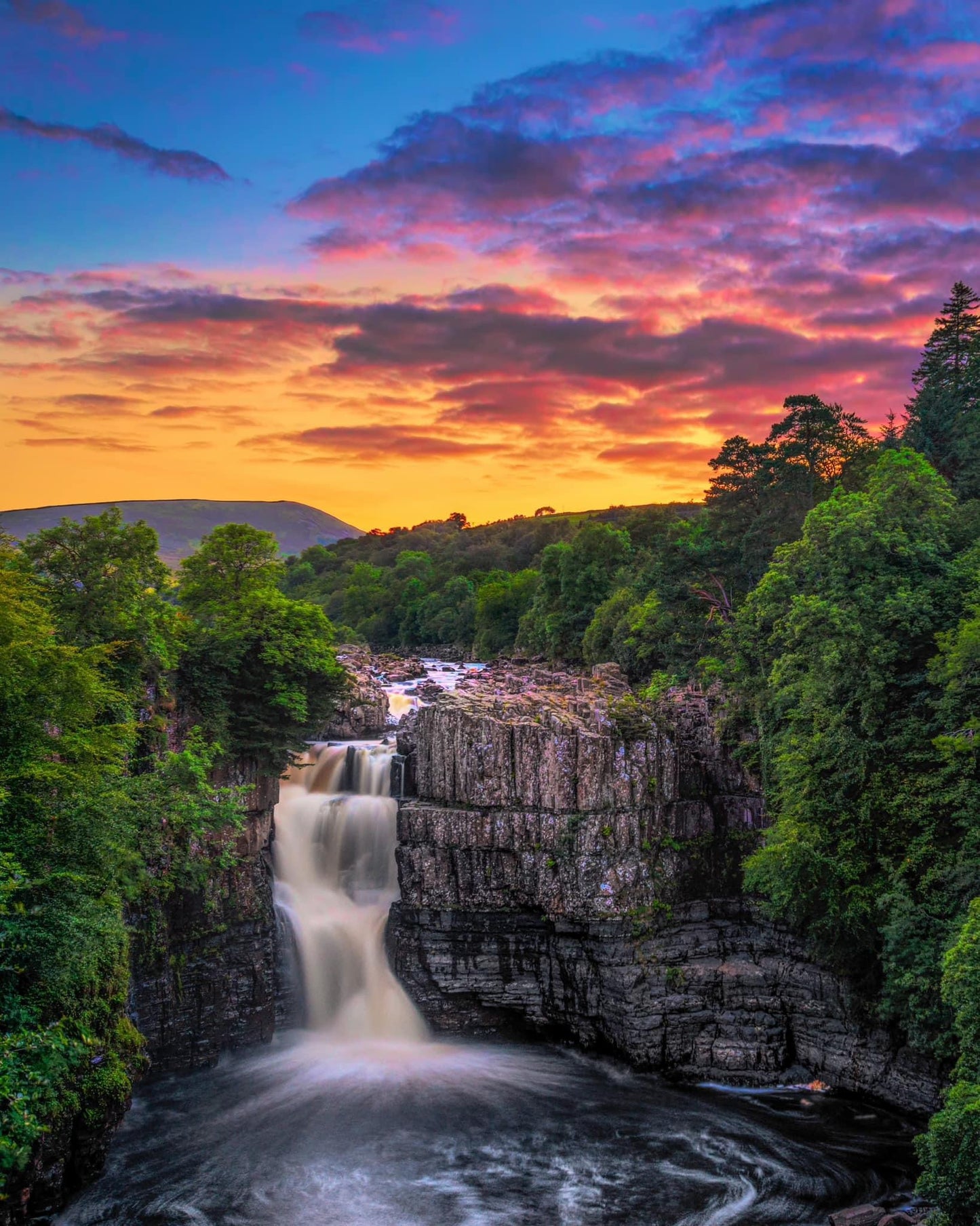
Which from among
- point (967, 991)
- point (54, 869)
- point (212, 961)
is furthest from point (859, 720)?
point (54, 869)

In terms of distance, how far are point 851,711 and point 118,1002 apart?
22.7 m

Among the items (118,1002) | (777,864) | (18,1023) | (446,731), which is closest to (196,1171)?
(118,1002)

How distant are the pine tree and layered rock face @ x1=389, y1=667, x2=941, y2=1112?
1879 cm

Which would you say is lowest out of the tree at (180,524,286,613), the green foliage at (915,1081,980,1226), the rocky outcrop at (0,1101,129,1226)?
the rocky outcrop at (0,1101,129,1226)

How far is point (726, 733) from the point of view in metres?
36.3

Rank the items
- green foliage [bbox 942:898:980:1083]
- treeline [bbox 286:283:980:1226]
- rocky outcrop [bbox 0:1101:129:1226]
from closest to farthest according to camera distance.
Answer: green foliage [bbox 942:898:980:1083]
rocky outcrop [bbox 0:1101:129:1226]
treeline [bbox 286:283:980:1226]

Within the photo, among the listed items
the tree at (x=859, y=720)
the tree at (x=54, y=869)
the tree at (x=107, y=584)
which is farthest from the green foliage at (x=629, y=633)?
the tree at (x=54, y=869)

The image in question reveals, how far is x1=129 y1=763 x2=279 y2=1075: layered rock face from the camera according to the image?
30859mm

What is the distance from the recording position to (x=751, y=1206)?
Result: 24.5 metres

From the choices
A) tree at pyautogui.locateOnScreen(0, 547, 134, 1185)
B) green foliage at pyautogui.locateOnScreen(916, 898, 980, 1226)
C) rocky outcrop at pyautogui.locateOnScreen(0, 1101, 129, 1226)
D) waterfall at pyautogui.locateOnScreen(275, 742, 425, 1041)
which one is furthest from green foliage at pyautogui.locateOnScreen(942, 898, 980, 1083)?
rocky outcrop at pyautogui.locateOnScreen(0, 1101, 129, 1226)

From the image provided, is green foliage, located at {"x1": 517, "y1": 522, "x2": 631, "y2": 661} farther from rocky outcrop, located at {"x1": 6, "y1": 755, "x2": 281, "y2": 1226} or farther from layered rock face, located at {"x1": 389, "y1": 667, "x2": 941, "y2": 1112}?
rocky outcrop, located at {"x1": 6, "y1": 755, "x2": 281, "y2": 1226}

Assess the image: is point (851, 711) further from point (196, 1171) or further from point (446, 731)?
point (196, 1171)

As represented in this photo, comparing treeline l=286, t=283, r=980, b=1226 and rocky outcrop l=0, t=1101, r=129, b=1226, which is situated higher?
treeline l=286, t=283, r=980, b=1226

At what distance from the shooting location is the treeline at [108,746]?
69.0ft
